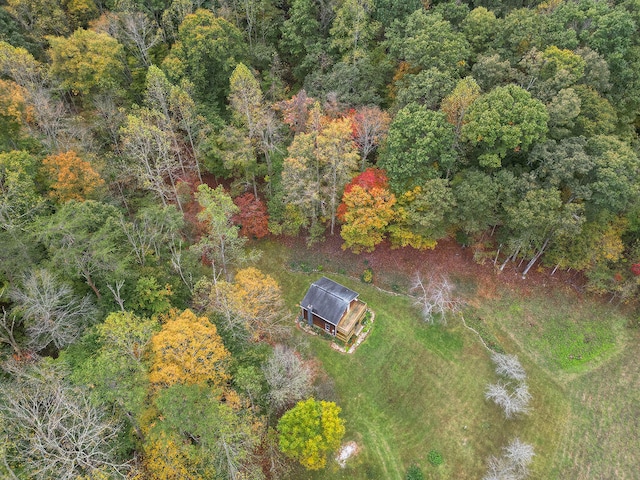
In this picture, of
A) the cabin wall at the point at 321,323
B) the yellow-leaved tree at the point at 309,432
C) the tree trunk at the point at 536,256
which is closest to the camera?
the yellow-leaved tree at the point at 309,432

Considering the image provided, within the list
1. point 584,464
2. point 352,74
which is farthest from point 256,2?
point 584,464

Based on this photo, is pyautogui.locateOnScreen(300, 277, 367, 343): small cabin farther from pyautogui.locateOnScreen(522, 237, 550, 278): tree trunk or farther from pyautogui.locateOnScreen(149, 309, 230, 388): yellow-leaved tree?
pyautogui.locateOnScreen(522, 237, 550, 278): tree trunk

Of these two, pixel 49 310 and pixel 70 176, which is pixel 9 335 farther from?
pixel 70 176

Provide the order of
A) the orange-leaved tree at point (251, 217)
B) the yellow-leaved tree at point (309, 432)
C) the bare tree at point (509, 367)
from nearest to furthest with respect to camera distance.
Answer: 1. the yellow-leaved tree at point (309, 432)
2. the bare tree at point (509, 367)
3. the orange-leaved tree at point (251, 217)

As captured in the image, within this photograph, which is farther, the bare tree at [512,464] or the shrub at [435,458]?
the shrub at [435,458]

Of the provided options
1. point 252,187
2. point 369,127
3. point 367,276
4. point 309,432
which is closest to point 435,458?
point 309,432

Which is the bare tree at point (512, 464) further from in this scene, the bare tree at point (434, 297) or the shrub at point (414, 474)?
the bare tree at point (434, 297)

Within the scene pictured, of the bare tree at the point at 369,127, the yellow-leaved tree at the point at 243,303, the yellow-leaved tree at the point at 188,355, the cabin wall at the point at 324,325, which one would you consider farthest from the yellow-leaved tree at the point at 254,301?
the bare tree at the point at 369,127

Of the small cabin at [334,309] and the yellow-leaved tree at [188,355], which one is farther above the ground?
the yellow-leaved tree at [188,355]
